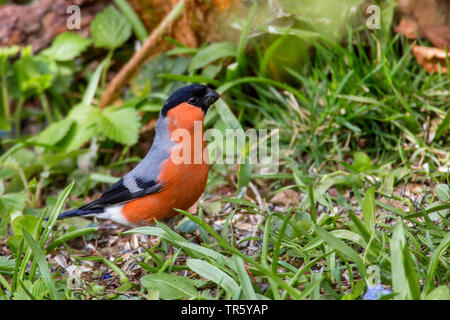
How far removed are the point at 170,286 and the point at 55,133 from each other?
231cm

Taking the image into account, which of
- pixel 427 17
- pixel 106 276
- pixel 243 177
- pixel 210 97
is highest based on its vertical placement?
pixel 427 17

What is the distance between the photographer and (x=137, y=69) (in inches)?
189

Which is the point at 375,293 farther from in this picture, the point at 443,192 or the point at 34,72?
the point at 34,72

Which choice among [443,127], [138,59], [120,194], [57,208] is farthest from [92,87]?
[443,127]

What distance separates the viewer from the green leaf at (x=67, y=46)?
16.0ft

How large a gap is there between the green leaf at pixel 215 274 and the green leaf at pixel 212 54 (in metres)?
2.11

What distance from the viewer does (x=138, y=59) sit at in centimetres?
472

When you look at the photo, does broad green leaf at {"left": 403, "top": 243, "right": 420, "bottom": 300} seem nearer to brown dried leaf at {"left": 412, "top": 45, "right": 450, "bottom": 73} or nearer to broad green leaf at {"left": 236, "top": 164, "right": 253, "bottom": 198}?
broad green leaf at {"left": 236, "top": 164, "right": 253, "bottom": 198}

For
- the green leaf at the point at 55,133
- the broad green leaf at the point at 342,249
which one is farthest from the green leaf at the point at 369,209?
the green leaf at the point at 55,133

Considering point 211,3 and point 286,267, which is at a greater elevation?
point 211,3

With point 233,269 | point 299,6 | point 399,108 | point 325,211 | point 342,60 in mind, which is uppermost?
point 299,6

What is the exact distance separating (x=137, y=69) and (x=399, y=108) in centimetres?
225
